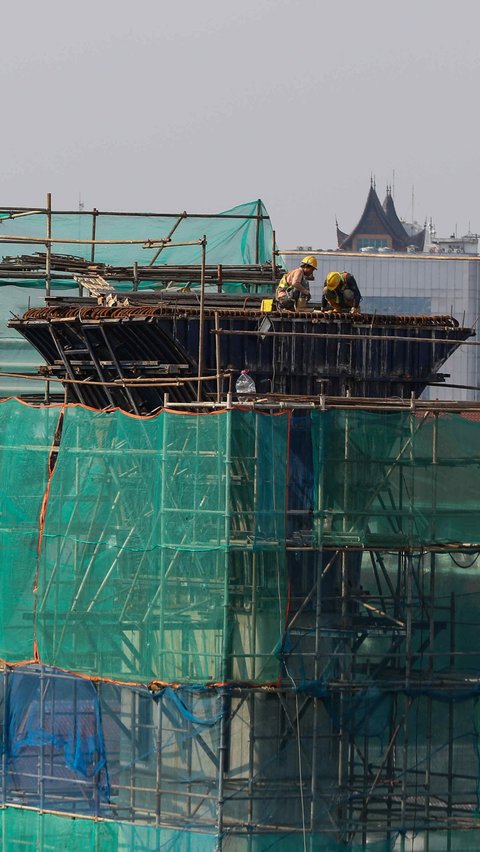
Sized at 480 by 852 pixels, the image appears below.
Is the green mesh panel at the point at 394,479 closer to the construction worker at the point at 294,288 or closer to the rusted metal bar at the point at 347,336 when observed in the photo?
the rusted metal bar at the point at 347,336

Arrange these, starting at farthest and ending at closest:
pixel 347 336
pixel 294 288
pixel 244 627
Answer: pixel 294 288, pixel 347 336, pixel 244 627

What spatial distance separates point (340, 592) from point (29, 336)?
10.4 metres

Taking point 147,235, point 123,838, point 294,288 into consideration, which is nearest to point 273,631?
point 123,838

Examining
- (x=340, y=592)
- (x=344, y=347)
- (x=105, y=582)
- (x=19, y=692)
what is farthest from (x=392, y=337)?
(x=19, y=692)

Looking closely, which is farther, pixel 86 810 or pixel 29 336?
pixel 29 336

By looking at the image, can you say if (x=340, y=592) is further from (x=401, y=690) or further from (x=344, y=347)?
(x=344, y=347)

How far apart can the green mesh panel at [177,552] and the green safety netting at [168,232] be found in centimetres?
1378

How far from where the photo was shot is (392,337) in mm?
33125

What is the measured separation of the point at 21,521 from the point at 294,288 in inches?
284

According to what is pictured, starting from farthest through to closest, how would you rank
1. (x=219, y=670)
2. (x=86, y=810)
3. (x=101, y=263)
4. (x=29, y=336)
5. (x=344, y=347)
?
(x=101, y=263) → (x=29, y=336) → (x=344, y=347) → (x=86, y=810) → (x=219, y=670)

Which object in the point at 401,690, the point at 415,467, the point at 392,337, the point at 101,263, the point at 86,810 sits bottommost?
the point at 86,810

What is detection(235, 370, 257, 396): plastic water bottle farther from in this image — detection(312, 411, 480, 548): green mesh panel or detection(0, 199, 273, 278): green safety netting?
detection(0, 199, 273, 278): green safety netting

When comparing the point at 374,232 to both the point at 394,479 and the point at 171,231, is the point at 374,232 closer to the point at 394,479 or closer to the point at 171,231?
the point at 171,231

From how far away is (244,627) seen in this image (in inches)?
1190
